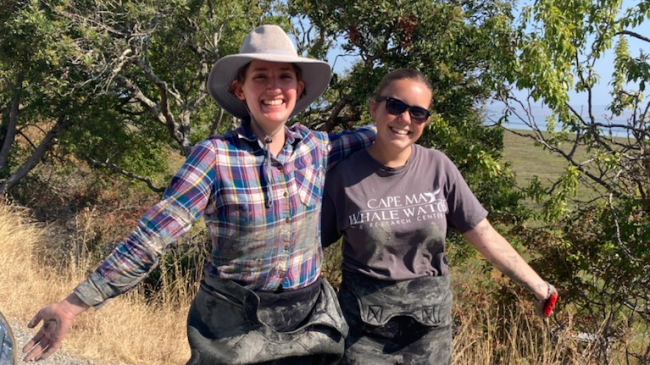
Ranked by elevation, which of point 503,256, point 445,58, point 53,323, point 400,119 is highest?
point 445,58

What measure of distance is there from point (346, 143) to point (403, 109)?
0.27 meters

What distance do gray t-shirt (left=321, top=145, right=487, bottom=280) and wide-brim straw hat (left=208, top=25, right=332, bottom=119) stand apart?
0.33 metres

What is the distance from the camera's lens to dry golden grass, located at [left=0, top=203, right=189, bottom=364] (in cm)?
449

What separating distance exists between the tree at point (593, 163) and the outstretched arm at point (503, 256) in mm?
3361

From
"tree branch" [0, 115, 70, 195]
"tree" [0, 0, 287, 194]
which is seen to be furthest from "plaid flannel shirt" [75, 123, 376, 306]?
"tree branch" [0, 115, 70, 195]

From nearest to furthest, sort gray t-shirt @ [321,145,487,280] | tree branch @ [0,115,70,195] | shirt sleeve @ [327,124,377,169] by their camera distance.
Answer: gray t-shirt @ [321,145,487,280], shirt sleeve @ [327,124,377,169], tree branch @ [0,115,70,195]

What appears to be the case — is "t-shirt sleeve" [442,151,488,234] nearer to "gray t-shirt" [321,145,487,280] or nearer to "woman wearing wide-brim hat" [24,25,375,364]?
"gray t-shirt" [321,145,487,280]

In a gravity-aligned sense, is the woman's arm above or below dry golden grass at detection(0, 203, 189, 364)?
above

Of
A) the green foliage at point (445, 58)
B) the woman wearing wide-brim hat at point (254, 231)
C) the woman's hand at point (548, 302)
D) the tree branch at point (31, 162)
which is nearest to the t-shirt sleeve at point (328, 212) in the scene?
the woman wearing wide-brim hat at point (254, 231)

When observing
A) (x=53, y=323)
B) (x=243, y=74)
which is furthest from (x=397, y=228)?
(x=53, y=323)

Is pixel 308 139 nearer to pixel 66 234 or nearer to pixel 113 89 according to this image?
pixel 113 89

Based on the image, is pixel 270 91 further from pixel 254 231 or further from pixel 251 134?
pixel 254 231

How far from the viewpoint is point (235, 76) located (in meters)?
2.23

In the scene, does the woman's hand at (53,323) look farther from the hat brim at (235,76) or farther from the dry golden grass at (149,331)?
the dry golden grass at (149,331)
